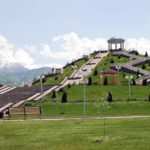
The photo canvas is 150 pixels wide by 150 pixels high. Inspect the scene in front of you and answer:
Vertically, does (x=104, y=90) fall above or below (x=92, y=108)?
above

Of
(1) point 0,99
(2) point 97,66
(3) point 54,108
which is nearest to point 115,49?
(2) point 97,66

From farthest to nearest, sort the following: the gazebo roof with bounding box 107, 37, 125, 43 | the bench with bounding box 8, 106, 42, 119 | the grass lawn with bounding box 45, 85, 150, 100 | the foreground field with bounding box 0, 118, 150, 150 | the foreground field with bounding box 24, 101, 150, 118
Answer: the gazebo roof with bounding box 107, 37, 125, 43
the grass lawn with bounding box 45, 85, 150, 100
the foreground field with bounding box 24, 101, 150, 118
the bench with bounding box 8, 106, 42, 119
the foreground field with bounding box 0, 118, 150, 150

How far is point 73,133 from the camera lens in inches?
564

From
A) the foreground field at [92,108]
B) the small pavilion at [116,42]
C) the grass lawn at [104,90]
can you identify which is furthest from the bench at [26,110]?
the small pavilion at [116,42]

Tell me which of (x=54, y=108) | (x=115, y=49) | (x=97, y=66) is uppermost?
(x=115, y=49)

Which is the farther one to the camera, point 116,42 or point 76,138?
point 116,42

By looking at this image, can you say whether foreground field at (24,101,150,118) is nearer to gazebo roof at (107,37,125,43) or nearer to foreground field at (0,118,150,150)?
foreground field at (0,118,150,150)

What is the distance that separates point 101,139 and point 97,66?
7087 cm

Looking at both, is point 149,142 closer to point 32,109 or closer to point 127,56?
point 32,109

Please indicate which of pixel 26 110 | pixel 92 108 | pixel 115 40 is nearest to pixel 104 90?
pixel 92 108

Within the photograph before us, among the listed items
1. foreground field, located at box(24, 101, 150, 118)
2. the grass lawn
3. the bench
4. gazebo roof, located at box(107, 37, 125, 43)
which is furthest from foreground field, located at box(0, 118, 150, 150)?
gazebo roof, located at box(107, 37, 125, 43)

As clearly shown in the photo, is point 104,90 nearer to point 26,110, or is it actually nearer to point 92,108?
point 92,108

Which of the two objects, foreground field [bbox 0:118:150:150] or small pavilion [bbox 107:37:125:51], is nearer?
foreground field [bbox 0:118:150:150]

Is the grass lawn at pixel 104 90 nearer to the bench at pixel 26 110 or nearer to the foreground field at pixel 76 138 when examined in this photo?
A: the bench at pixel 26 110
